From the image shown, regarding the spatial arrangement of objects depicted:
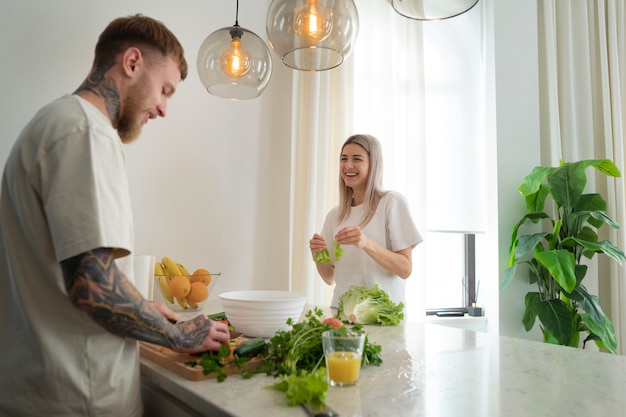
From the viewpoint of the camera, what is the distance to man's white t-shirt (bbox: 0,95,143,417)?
94 cm

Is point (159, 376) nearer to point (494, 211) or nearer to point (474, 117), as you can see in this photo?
point (494, 211)

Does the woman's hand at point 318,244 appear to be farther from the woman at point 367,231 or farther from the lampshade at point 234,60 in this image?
the lampshade at point 234,60

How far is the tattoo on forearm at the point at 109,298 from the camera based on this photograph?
93cm

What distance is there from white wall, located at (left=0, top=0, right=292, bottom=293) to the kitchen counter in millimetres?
1623

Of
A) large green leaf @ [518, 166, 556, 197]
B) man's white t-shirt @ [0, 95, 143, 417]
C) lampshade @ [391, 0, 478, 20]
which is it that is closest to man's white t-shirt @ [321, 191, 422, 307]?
lampshade @ [391, 0, 478, 20]

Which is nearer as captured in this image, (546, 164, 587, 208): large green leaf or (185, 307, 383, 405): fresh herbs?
(185, 307, 383, 405): fresh herbs

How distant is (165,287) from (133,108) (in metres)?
1.21

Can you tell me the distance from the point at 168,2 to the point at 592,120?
346 cm

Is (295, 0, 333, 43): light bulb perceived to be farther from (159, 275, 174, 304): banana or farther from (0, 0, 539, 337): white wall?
(0, 0, 539, 337): white wall

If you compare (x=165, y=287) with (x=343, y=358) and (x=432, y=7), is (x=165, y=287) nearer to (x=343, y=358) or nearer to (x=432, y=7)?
(x=343, y=358)

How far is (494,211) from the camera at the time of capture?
3.65 metres

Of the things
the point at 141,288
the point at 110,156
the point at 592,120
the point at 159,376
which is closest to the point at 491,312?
the point at 592,120

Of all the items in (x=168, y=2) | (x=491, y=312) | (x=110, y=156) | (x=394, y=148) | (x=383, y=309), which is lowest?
(x=491, y=312)

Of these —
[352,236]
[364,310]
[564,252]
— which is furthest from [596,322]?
[364,310]
